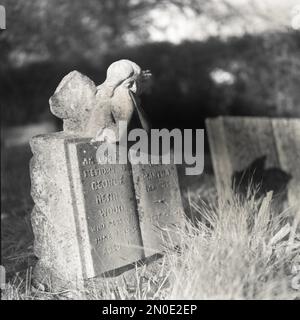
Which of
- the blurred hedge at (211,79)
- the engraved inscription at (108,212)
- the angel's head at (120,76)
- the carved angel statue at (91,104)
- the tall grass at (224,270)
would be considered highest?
the blurred hedge at (211,79)

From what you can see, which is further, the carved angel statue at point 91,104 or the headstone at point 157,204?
the headstone at point 157,204

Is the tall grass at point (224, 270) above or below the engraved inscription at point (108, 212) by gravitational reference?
below

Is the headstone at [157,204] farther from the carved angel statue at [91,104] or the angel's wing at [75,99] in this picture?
the angel's wing at [75,99]

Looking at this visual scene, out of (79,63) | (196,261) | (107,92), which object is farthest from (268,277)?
(79,63)

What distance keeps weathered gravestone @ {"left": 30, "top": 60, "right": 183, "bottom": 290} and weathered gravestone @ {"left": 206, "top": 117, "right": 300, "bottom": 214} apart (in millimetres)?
2382

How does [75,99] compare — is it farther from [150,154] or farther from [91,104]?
[150,154]

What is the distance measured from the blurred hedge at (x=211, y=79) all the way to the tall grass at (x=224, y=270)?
20.1 feet

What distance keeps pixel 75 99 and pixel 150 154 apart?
88 cm

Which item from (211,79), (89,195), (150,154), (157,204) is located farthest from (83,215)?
(211,79)

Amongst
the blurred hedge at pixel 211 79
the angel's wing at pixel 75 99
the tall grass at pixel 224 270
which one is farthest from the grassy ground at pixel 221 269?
the blurred hedge at pixel 211 79

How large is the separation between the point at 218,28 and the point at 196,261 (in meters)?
7.58

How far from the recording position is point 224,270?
346 centimetres

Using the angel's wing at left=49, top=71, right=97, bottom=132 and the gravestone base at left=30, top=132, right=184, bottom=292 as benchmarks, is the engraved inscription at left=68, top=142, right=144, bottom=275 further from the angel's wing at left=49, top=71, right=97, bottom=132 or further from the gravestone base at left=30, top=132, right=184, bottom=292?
the angel's wing at left=49, top=71, right=97, bottom=132

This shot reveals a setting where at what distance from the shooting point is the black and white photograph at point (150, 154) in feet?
13.3
